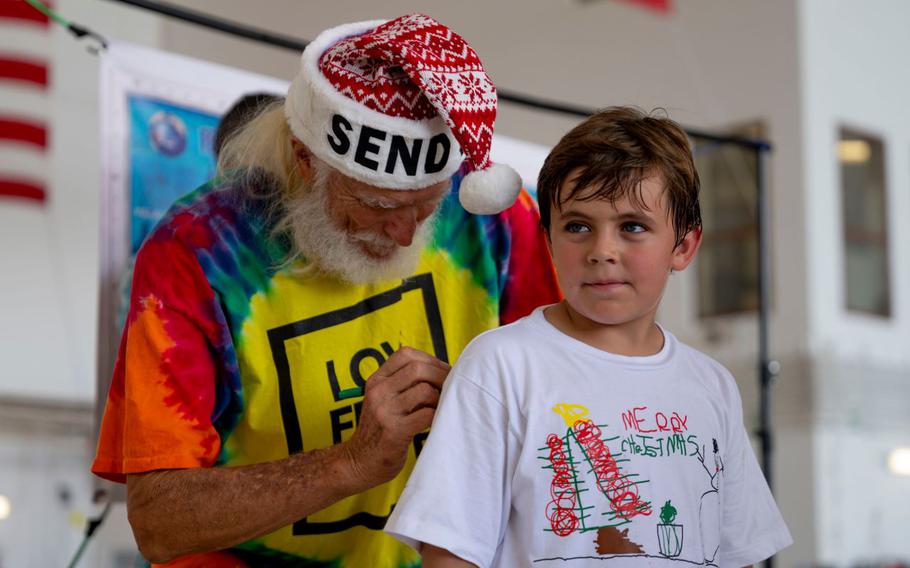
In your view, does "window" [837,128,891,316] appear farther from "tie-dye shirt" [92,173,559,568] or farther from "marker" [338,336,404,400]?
"marker" [338,336,404,400]

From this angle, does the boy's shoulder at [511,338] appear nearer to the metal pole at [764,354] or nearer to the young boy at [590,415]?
the young boy at [590,415]

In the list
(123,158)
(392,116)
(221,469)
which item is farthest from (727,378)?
(123,158)

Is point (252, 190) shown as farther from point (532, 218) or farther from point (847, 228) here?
point (847, 228)

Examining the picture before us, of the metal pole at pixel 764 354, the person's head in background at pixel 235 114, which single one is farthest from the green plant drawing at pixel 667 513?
the metal pole at pixel 764 354

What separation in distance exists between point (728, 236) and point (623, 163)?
8.44 metres

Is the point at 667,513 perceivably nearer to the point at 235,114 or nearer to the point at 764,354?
the point at 235,114

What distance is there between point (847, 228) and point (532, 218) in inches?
302

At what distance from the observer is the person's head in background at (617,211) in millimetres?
1267

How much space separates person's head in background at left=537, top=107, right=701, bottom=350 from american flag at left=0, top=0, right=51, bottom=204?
3955 mm

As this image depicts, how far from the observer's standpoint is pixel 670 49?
9.30 m

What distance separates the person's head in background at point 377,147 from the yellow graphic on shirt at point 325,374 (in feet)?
0.19

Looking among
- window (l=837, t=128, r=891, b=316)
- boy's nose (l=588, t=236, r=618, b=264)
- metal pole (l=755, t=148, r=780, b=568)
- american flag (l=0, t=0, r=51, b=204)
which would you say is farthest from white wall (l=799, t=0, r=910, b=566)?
boy's nose (l=588, t=236, r=618, b=264)

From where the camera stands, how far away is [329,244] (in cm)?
165

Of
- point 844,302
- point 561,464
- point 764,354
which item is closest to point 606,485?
point 561,464
